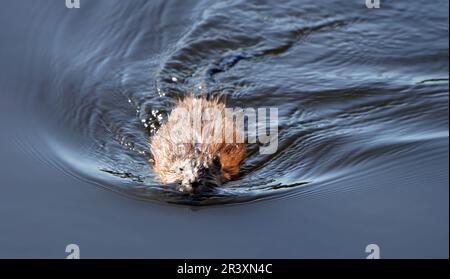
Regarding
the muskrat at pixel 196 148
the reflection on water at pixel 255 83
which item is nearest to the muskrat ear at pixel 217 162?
the muskrat at pixel 196 148

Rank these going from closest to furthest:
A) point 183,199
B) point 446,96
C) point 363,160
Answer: point 183,199 → point 363,160 → point 446,96

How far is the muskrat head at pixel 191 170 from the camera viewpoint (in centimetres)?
694

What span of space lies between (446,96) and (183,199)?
11.5 feet

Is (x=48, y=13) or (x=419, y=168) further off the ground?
(x=48, y=13)

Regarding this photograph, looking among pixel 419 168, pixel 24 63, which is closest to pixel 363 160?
pixel 419 168

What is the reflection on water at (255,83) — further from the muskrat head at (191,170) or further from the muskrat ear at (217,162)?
the muskrat ear at (217,162)

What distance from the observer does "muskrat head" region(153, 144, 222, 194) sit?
694 centimetres

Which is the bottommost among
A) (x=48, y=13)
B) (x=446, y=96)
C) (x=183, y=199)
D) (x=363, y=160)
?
(x=183, y=199)

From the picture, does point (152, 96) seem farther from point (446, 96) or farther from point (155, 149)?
point (446, 96)

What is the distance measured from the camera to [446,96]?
335 inches

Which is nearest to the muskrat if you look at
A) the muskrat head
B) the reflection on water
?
the muskrat head

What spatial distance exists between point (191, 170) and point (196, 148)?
54 centimetres

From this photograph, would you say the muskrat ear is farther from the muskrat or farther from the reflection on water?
the reflection on water

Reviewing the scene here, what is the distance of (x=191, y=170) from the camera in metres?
7.04
